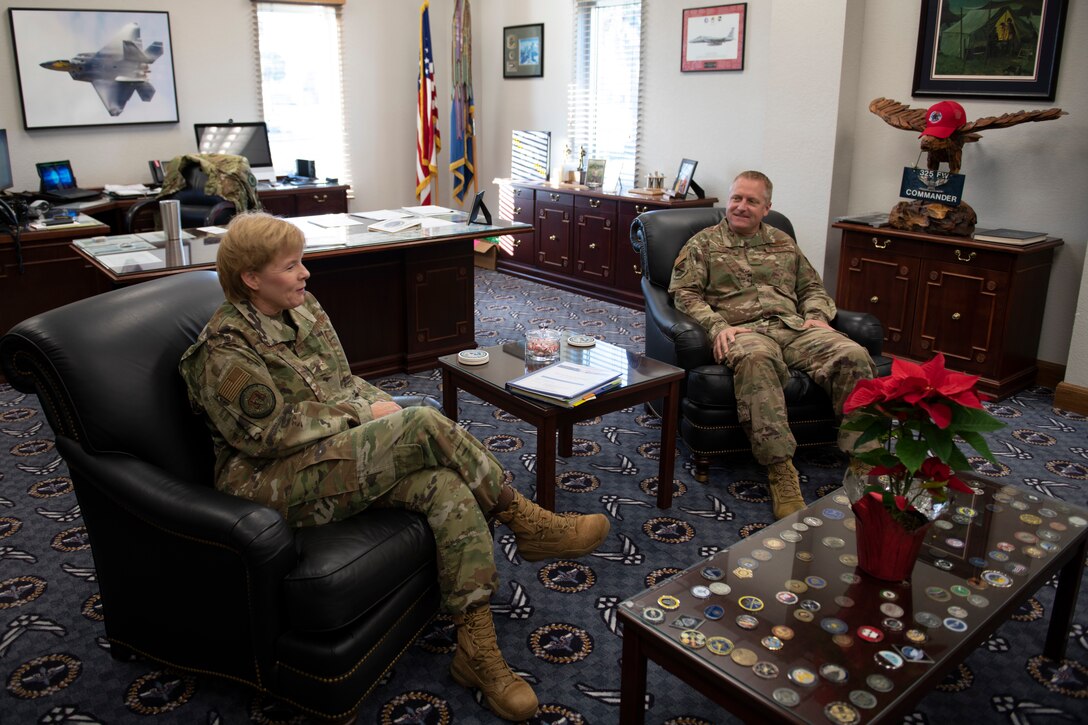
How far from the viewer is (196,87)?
6141mm

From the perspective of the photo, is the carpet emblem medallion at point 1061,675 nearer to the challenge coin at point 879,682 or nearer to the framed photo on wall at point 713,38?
the challenge coin at point 879,682

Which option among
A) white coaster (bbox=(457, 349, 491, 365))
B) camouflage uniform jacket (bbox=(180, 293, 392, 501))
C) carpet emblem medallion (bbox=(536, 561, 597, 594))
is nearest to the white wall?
white coaster (bbox=(457, 349, 491, 365))

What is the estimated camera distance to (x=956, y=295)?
13.9 feet

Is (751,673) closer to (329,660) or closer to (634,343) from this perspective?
(329,660)

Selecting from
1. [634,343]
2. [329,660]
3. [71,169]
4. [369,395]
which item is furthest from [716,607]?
[71,169]

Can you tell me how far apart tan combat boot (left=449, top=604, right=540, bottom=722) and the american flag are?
557cm

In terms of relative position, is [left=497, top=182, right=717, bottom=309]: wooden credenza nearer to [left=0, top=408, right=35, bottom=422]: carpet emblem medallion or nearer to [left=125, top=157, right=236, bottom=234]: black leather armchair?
[left=125, top=157, right=236, bottom=234]: black leather armchair

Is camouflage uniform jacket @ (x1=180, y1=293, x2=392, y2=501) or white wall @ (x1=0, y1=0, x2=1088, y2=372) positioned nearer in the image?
camouflage uniform jacket @ (x1=180, y1=293, x2=392, y2=501)

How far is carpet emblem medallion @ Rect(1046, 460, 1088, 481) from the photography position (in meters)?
3.37

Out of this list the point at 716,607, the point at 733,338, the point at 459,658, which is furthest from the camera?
the point at 733,338

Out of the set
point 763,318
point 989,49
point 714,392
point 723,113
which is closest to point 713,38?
point 723,113

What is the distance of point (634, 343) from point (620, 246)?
1120 mm

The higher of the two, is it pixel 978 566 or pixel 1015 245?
pixel 1015 245

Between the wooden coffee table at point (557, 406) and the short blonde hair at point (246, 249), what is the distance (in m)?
0.92
